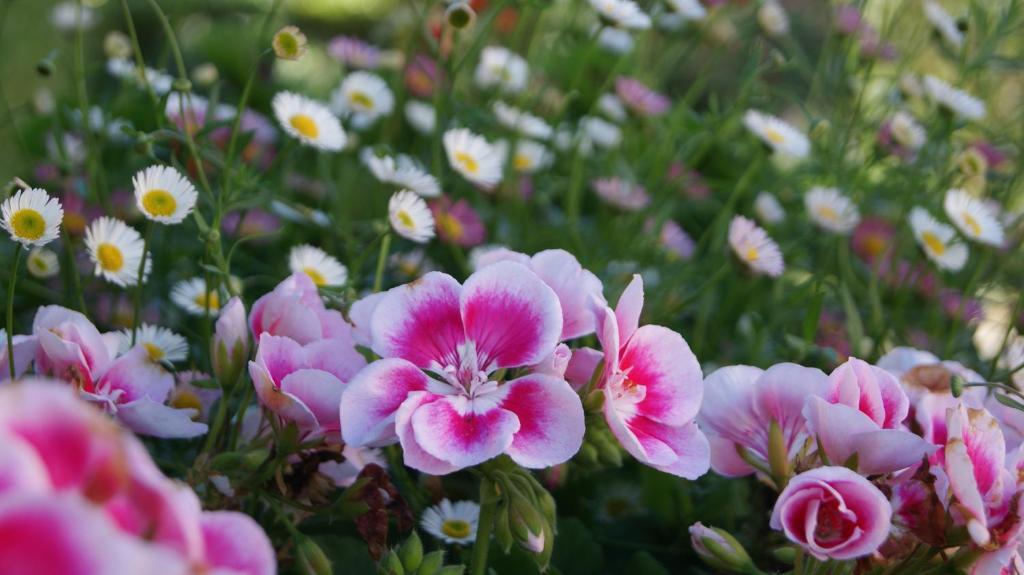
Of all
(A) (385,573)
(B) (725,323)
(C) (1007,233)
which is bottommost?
(B) (725,323)

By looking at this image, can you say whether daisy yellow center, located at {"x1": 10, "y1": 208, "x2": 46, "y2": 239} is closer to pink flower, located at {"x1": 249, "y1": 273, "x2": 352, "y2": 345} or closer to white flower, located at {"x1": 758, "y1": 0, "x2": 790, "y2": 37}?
pink flower, located at {"x1": 249, "y1": 273, "x2": 352, "y2": 345}

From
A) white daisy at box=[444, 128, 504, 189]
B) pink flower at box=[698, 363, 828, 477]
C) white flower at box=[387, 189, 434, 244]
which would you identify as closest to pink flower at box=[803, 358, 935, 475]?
pink flower at box=[698, 363, 828, 477]

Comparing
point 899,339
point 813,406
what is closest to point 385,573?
point 813,406

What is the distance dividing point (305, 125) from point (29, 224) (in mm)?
397

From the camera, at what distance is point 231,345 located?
62 cm

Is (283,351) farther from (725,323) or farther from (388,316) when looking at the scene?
(725,323)

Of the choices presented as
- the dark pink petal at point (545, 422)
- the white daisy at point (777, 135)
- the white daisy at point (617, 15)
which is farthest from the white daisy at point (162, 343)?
the white daisy at point (777, 135)

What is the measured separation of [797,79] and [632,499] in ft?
14.9

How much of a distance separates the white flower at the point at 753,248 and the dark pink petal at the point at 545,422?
55 centimetres

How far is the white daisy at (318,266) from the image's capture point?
3.16 feet

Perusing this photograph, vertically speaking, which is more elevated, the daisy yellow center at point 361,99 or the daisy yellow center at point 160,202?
the daisy yellow center at point 160,202

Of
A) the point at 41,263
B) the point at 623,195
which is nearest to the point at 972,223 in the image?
the point at 623,195

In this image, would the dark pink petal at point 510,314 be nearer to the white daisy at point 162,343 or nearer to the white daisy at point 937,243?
the white daisy at point 162,343

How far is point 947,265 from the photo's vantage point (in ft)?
3.84
